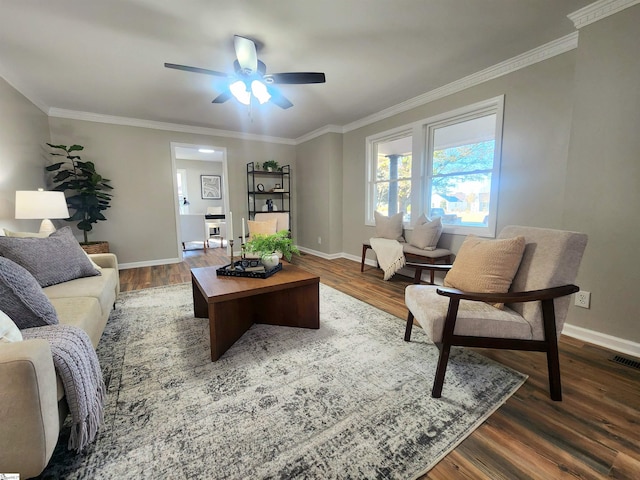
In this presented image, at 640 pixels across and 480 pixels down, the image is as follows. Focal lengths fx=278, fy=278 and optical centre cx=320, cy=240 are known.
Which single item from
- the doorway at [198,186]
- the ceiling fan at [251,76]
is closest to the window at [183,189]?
the doorway at [198,186]

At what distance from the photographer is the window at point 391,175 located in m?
4.06

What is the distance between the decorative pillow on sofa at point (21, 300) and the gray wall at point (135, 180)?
368 centimetres

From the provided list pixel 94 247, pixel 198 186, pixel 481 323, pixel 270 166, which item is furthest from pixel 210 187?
pixel 481 323

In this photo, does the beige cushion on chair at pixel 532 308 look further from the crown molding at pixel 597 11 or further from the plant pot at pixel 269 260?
the crown molding at pixel 597 11

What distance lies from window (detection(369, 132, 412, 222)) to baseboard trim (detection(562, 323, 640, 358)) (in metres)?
2.21

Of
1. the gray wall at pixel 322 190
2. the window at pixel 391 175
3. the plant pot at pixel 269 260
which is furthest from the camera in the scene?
the gray wall at pixel 322 190

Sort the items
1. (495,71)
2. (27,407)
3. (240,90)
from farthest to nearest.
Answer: (495,71), (240,90), (27,407)

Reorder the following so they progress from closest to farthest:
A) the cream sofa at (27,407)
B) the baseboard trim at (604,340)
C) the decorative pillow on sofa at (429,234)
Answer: the cream sofa at (27,407) < the baseboard trim at (604,340) < the decorative pillow on sofa at (429,234)

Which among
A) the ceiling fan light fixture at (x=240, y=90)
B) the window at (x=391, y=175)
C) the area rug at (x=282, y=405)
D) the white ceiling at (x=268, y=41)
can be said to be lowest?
the area rug at (x=282, y=405)

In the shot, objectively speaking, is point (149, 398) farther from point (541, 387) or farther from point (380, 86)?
point (380, 86)

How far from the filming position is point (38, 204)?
2650 mm

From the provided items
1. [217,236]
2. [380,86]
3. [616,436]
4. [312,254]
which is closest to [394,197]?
[380,86]

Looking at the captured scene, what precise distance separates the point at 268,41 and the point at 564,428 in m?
3.16

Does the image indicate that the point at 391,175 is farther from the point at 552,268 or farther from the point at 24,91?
the point at 24,91
